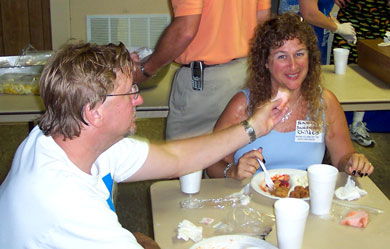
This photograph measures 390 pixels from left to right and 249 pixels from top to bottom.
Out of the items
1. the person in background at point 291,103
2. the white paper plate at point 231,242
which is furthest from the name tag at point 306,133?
the white paper plate at point 231,242

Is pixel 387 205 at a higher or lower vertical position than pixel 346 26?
lower

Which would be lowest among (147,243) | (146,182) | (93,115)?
(146,182)

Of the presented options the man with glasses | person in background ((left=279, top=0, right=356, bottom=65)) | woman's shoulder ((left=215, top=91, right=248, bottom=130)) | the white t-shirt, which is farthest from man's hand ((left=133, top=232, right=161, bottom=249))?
person in background ((left=279, top=0, right=356, bottom=65))

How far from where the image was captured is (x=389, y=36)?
3412 millimetres

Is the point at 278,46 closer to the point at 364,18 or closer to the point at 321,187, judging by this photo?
the point at 321,187

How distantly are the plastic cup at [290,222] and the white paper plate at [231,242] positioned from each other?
57mm

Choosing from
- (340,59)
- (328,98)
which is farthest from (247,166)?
(340,59)

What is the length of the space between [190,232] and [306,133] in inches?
32.1

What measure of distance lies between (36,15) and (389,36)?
2987mm

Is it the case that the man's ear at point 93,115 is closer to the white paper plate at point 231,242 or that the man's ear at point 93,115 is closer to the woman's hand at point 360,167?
the white paper plate at point 231,242

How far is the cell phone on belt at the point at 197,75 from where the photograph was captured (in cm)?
264

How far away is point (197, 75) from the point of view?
2654 millimetres

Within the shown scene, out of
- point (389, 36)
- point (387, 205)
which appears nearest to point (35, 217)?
point (387, 205)

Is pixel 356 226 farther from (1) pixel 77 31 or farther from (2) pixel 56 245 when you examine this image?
(1) pixel 77 31
